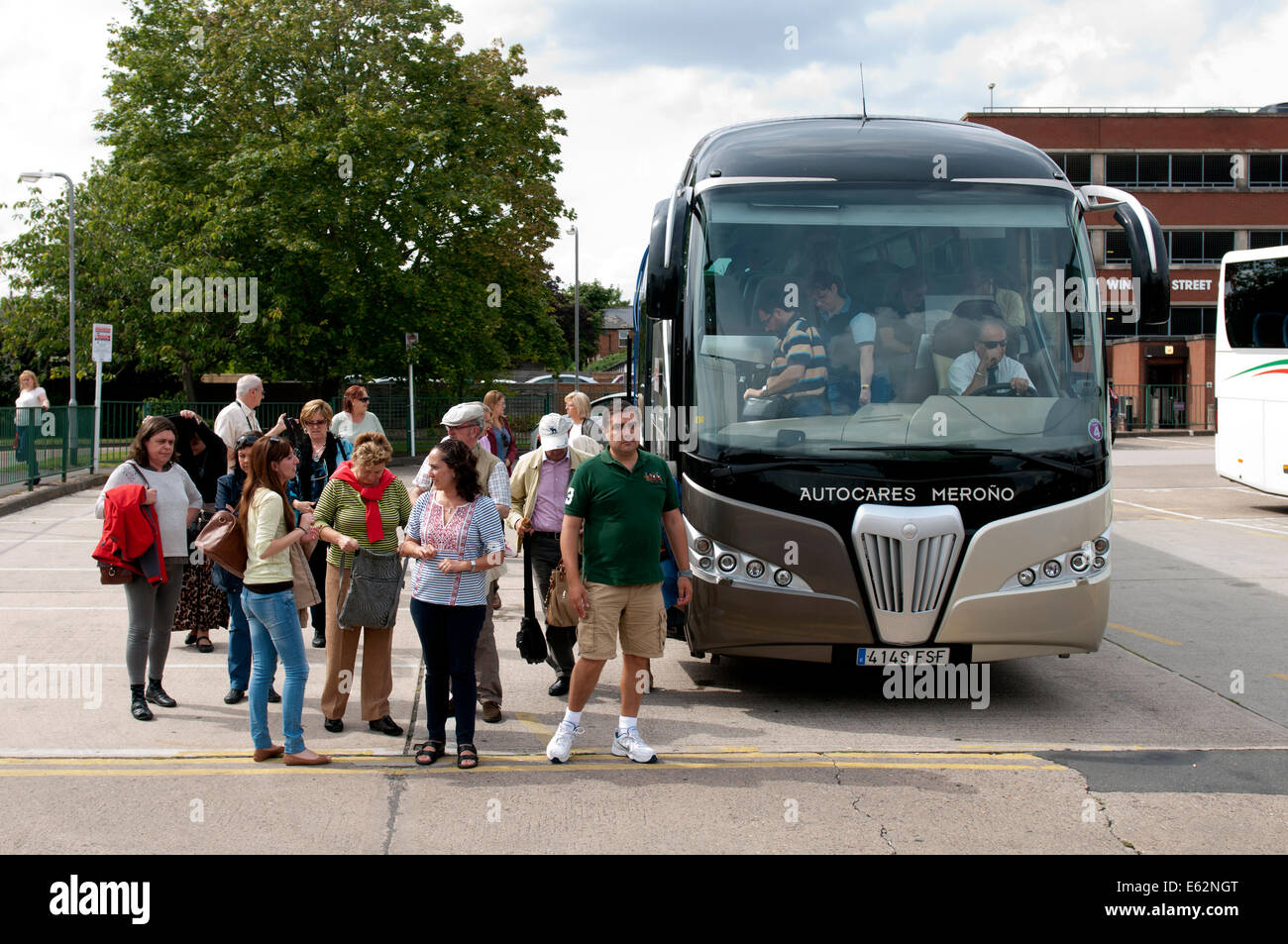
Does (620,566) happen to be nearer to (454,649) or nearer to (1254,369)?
(454,649)

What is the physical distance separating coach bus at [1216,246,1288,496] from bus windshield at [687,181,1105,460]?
1209 centimetres

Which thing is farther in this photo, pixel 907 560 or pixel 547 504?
pixel 547 504

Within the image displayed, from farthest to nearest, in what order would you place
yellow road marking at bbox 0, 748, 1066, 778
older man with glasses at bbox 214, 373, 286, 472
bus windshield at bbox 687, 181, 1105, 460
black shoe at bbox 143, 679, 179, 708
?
older man with glasses at bbox 214, 373, 286, 472, black shoe at bbox 143, 679, 179, 708, bus windshield at bbox 687, 181, 1105, 460, yellow road marking at bbox 0, 748, 1066, 778

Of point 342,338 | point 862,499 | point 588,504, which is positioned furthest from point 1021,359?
point 342,338

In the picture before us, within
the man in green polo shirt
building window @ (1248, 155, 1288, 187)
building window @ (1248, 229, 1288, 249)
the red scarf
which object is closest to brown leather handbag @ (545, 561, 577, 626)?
the man in green polo shirt

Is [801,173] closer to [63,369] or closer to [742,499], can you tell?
[742,499]

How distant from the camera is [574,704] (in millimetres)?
6156

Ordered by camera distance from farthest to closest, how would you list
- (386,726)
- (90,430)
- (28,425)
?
(90,430), (28,425), (386,726)

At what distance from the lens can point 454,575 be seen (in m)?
5.98

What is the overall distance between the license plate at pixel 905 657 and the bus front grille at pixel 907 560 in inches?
4.6

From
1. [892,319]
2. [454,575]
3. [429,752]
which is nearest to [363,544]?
[454,575]

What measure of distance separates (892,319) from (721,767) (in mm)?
2831

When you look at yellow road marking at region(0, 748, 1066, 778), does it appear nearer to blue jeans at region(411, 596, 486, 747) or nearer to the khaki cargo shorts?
blue jeans at region(411, 596, 486, 747)

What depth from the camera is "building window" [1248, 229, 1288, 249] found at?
54.1 m
